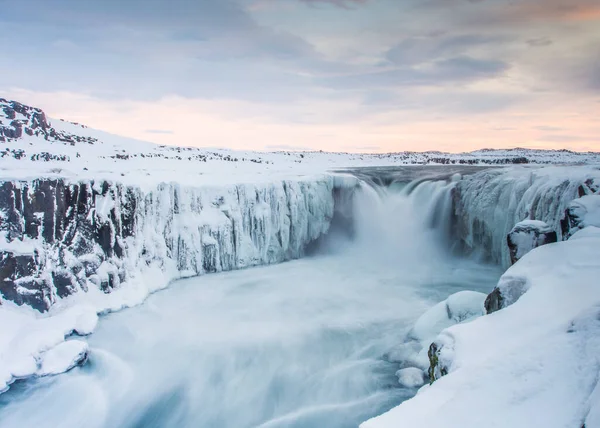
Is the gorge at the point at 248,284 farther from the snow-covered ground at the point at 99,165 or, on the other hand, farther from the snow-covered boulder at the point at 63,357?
the snow-covered ground at the point at 99,165

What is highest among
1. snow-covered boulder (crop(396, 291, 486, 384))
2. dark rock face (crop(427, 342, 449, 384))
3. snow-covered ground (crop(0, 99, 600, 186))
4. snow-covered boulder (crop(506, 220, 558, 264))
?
snow-covered ground (crop(0, 99, 600, 186))

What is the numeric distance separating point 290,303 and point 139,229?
529 cm

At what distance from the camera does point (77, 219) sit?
36.3ft

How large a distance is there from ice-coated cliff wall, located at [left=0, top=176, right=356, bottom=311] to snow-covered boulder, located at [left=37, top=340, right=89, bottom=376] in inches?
66.9

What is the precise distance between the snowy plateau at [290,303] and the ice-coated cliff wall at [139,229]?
0.05m

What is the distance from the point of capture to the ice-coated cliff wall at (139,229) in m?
9.88

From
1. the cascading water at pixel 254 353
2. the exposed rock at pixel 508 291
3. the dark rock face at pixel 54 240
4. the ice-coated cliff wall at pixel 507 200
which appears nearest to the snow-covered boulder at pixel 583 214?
the ice-coated cliff wall at pixel 507 200

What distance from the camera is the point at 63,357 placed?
8352 mm

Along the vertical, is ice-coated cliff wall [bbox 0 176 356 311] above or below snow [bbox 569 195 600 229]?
below

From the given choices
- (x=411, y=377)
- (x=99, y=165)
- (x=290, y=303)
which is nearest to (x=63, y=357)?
(x=290, y=303)

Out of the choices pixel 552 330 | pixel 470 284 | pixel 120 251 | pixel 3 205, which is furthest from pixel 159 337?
pixel 470 284

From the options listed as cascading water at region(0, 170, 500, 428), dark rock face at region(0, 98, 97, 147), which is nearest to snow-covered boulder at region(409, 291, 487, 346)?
cascading water at region(0, 170, 500, 428)

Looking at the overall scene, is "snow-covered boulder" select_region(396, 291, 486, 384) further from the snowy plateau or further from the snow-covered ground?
the snow-covered ground

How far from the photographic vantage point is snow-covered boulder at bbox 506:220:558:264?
23.3 feet
